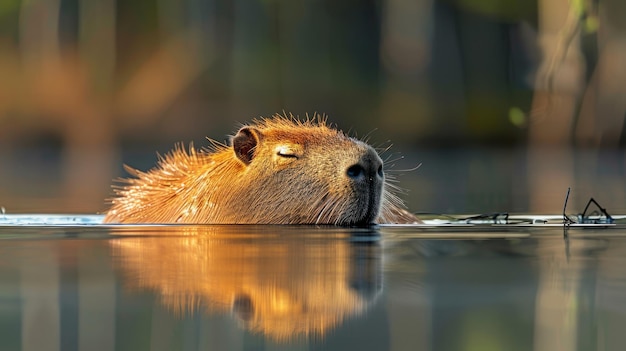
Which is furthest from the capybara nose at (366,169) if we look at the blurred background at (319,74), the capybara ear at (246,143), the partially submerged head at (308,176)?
the blurred background at (319,74)

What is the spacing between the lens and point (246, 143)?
561 cm

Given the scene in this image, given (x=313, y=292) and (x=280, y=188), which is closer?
(x=313, y=292)

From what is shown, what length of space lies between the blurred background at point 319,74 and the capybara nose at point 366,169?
13403 millimetres

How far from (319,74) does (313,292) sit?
21.7 metres

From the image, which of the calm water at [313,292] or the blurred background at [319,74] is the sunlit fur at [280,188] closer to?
the calm water at [313,292]

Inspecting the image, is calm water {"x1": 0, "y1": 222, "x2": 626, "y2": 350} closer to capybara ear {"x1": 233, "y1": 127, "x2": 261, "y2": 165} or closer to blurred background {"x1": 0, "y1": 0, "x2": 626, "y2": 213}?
capybara ear {"x1": 233, "y1": 127, "x2": 261, "y2": 165}

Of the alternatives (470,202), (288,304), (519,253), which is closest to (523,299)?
(288,304)

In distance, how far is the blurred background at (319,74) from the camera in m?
20.9

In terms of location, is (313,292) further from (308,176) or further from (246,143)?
(246,143)

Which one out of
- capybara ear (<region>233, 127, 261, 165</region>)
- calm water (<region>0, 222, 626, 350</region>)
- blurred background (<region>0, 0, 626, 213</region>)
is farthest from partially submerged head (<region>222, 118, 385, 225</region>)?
blurred background (<region>0, 0, 626, 213</region>)

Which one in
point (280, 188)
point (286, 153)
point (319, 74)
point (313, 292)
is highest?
point (319, 74)

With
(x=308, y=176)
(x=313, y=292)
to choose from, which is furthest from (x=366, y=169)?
(x=313, y=292)

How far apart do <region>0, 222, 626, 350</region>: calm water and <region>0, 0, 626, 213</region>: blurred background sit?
1460 centimetres

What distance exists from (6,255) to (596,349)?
2.40m
